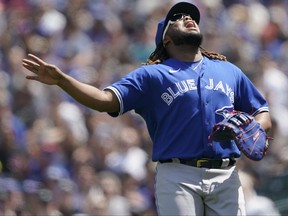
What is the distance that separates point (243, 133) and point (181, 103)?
45 centimetres

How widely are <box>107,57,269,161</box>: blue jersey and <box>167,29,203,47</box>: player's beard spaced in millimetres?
142

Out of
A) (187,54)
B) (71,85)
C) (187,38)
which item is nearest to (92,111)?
(187,54)

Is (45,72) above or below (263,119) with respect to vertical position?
above

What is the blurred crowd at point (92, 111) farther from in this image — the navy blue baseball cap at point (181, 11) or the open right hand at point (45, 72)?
the open right hand at point (45, 72)

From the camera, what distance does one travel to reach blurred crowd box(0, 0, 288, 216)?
1038cm

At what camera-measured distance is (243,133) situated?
6.22 m

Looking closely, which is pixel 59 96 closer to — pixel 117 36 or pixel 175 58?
pixel 117 36

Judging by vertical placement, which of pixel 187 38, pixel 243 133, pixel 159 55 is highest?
pixel 187 38

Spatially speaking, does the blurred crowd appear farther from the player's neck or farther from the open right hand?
the open right hand

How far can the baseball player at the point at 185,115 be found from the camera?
6.26m

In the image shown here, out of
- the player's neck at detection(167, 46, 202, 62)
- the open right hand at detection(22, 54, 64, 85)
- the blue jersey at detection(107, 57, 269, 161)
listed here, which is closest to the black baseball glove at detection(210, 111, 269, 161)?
the blue jersey at detection(107, 57, 269, 161)

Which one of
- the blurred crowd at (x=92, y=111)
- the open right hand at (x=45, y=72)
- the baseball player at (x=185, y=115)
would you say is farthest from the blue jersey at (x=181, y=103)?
the blurred crowd at (x=92, y=111)

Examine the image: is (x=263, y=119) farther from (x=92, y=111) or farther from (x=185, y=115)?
(x=92, y=111)

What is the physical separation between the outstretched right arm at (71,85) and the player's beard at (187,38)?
60cm
